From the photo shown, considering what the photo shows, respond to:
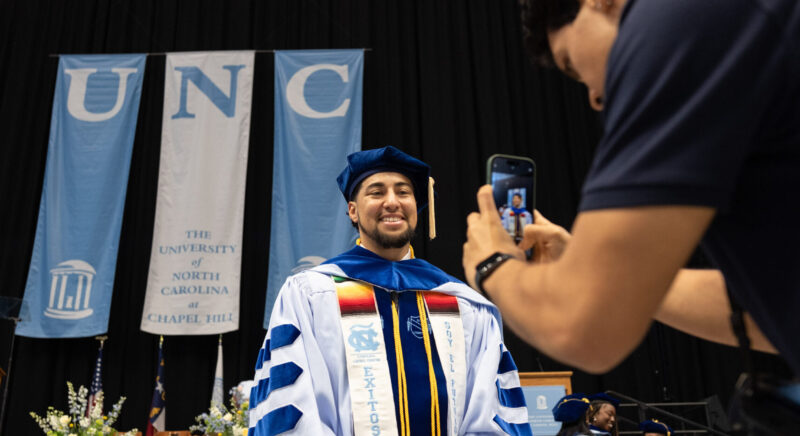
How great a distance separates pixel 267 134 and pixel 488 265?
26.8 ft

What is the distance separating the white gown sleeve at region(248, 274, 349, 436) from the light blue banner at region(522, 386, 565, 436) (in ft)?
12.9

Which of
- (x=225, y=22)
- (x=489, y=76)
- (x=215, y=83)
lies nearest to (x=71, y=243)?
(x=215, y=83)

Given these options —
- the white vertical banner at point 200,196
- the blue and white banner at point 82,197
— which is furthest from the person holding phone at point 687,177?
the blue and white banner at point 82,197

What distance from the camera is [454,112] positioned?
8953mm

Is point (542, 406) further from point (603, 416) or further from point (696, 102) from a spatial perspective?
point (696, 102)

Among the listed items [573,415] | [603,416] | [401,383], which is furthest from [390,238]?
[603,416]

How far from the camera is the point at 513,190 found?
1.34 metres

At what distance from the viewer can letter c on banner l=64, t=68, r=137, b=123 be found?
792 centimetres

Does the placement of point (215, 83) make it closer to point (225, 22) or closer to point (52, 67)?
point (225, 22)

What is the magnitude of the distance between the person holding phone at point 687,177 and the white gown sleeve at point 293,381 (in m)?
1.87

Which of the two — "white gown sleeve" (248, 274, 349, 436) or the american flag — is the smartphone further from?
the american flag

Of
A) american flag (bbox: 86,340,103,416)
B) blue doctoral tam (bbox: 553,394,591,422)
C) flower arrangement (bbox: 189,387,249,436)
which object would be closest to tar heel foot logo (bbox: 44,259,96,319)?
american flag (bbox: 86,340,103,416)

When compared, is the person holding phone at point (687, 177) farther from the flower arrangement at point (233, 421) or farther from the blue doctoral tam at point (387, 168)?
the flower arrangement at point (233, 421)

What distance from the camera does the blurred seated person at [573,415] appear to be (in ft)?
18.1
